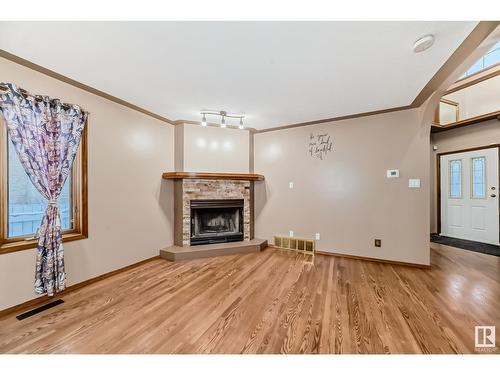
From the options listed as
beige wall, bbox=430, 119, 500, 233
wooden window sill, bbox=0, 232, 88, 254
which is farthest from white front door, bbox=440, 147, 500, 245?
wooden window sill, bbox=0, 232, 88, 254

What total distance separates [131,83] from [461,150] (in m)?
6.32

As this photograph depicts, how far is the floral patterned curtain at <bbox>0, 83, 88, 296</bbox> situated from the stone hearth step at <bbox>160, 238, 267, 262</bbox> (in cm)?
144

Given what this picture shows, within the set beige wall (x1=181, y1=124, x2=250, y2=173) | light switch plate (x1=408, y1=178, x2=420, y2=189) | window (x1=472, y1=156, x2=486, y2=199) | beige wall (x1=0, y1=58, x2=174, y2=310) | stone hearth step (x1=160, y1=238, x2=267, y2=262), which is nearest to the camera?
beige wall (x1=0, y1=58, x2=174, y2=310)

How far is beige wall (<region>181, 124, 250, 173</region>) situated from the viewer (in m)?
3.89

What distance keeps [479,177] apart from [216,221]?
545cm

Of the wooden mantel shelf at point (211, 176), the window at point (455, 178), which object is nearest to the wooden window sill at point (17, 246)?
the wooden mantel shelf at point (211, 176)

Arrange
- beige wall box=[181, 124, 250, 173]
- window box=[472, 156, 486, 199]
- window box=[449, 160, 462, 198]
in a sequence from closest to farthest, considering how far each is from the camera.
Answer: beige wall box=[181, 124, 250, 173]
window box=[472, 156, 486, 199]
window box=[449, 160, 462, 198]

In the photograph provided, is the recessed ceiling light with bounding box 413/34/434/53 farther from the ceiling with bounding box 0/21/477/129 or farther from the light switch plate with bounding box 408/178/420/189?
the light switch plate with bounding box 408/178/420/189

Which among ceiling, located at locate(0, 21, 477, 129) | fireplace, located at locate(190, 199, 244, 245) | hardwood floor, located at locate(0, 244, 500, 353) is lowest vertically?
hardwood floor, located at locate(0, 244, 500, 353)

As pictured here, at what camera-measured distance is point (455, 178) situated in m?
4.80

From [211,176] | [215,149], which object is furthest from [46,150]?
[215,149]
